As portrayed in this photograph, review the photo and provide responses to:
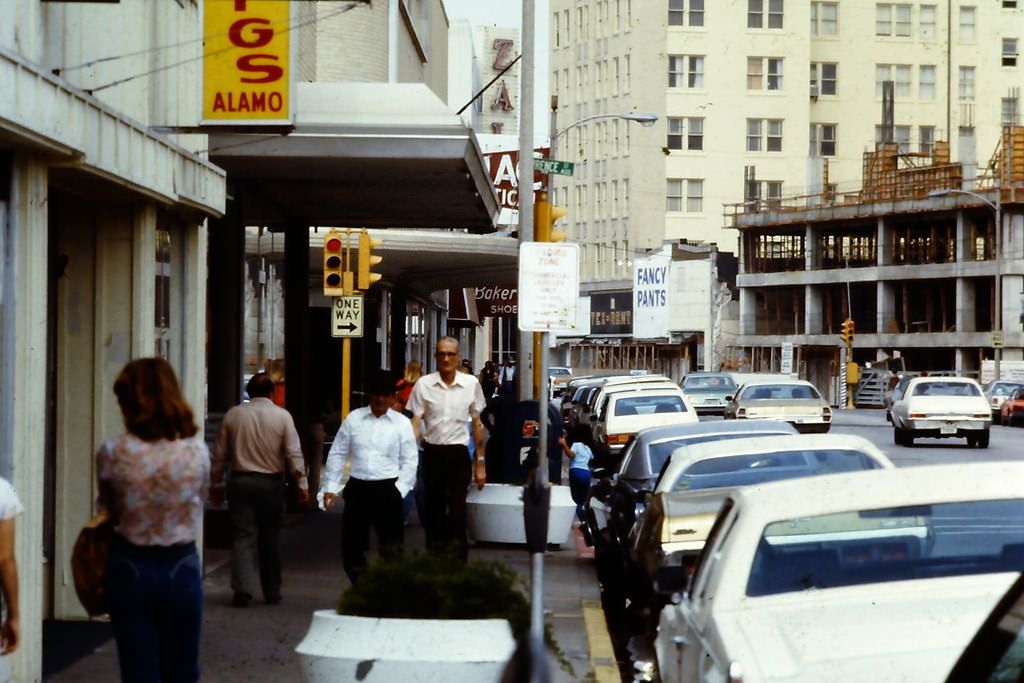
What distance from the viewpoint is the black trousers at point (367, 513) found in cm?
1220

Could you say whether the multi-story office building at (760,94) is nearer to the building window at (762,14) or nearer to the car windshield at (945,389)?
the building window at (762,14)

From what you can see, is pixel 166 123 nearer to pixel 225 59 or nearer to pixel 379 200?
pixel 225 59

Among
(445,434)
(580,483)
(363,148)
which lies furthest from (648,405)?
(445,434)

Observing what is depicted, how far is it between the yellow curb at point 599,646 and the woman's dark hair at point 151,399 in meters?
3.88

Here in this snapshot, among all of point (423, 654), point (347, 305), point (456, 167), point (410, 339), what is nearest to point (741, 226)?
point (410, 339)

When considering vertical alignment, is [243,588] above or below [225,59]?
below

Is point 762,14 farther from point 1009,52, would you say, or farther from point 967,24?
point 1009,52

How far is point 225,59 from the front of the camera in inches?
439

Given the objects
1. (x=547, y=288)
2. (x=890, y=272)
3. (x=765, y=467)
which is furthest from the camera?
(x=890, y=272)

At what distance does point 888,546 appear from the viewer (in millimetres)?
6641

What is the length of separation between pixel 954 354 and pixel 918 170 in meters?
9.93

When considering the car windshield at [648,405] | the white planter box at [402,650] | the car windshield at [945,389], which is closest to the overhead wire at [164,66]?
the white planter box at [402,650]

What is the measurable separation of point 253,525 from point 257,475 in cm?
39

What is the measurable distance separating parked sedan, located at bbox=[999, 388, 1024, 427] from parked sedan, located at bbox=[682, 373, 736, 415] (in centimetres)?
1021
